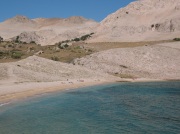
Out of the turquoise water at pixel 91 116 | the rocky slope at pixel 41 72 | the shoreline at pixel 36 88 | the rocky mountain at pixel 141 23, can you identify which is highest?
the rocky mountain at pixel 141 23

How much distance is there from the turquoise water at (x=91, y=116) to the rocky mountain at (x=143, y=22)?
84395 mm

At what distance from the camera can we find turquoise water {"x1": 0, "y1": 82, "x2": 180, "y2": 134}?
76.1 feet

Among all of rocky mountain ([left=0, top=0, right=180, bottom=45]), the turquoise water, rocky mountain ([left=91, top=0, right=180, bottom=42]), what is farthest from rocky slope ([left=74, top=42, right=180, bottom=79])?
the turquoise water

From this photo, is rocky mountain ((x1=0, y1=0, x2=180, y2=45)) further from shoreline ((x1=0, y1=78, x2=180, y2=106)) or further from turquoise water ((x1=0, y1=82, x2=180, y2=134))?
turquoise water ((x1=0, y1=82, x2=180, y2=134))

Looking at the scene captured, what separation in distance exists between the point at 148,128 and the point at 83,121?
5.86 m

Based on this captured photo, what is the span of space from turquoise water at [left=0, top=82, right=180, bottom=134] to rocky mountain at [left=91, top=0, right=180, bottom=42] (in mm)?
84395

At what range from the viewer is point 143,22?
136m

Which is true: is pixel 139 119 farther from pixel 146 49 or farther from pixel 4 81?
pixel 146 49

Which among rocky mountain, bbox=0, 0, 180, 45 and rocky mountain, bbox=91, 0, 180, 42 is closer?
rocky mountain, bbox=0, 0, 180, 45

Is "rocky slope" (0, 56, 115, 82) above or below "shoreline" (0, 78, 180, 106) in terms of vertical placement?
above

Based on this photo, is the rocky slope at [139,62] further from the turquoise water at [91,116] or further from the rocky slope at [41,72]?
the turquoise water at [91,116]

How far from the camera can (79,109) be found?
107ft

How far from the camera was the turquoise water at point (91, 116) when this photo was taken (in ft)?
76.1

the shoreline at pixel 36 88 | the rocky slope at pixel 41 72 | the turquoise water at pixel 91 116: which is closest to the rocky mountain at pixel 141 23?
the rocky slope at pixel 41 72
